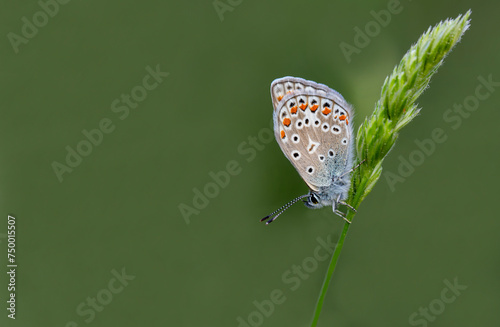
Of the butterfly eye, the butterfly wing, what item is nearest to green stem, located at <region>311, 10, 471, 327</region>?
the butterfly wing

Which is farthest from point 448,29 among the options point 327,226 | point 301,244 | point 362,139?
point 301,244

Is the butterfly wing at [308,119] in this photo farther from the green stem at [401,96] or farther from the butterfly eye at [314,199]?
the green stem at [401,96]

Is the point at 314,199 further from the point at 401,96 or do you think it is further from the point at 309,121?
the point at 401,96

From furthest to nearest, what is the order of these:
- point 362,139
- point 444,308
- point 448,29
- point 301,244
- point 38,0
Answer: point 38,0
point 301,244
point 444,308
point 362,139
point 448,29

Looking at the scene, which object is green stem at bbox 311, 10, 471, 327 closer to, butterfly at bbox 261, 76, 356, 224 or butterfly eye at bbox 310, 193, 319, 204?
butterfly at bbox 261, 76, 356, 224

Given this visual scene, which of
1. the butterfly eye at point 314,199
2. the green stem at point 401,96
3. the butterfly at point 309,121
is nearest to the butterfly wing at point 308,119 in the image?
the butterfly at point 309,121

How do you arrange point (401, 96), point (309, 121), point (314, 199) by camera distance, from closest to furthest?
point (401, 96) < point (309, 121) < point (314, 199)

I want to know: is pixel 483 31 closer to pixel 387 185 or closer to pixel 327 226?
pixel 387 185

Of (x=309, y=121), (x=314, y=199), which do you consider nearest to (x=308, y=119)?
(x=309, y=121)
